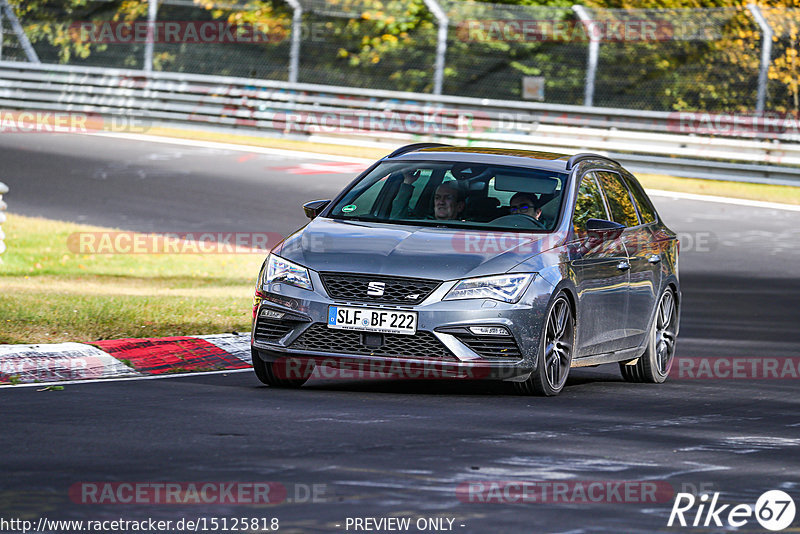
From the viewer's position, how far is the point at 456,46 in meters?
29.7

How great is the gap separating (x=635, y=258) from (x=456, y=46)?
19.2 metres

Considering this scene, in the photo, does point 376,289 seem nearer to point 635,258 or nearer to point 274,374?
point 274,374

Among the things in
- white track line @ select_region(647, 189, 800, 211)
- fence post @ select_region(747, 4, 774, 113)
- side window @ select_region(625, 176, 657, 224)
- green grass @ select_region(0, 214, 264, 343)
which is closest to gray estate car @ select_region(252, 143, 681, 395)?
side window @ select_region(625, 176, 657, 224)

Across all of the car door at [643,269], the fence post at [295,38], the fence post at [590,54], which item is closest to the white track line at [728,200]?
the fence post at [590,54]

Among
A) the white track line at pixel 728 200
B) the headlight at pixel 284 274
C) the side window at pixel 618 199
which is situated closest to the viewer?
the headlight at pixel 284 274

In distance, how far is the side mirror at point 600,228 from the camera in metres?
10.1

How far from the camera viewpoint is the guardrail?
88.0ft

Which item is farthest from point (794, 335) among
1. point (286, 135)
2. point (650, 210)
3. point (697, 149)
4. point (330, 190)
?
point (286, 135)

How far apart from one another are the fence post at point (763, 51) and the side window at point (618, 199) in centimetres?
1568

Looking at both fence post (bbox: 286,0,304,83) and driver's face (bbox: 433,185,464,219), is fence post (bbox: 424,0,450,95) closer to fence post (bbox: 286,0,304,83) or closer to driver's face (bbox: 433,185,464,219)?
fence post (bbox: 286,0,304,83)

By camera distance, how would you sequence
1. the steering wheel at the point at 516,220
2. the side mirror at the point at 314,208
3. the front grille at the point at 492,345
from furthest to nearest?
the side mirror at the point at 314,208 < the steering wheel at the point at 516,220 < the front grille at the point at 492,345

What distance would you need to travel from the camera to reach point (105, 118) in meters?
32.4

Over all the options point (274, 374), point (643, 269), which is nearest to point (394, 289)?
point (274, 374)

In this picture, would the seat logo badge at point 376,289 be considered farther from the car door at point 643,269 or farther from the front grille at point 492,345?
the car door at point 643,269
